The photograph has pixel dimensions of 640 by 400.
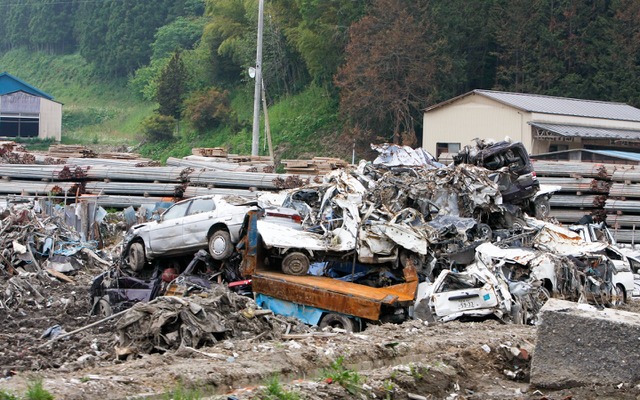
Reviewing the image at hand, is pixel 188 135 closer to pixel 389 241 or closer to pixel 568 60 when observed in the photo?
pixel 568 60

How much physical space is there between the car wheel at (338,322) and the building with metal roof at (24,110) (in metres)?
55.8

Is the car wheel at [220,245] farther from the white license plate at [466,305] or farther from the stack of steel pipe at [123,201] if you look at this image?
the stack of steel pipe at [123,201]

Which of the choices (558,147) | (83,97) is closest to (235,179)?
(558,147)

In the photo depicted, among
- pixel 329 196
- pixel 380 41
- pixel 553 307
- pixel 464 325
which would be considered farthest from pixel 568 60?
pixel 553 307

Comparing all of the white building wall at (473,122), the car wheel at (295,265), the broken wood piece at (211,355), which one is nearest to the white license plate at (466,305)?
the car wheel at (295,265)

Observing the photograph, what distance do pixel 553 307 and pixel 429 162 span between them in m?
12.0

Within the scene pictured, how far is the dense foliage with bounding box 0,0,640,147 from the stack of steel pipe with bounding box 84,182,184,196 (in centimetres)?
2156

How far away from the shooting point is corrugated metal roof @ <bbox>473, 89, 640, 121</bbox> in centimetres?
4403

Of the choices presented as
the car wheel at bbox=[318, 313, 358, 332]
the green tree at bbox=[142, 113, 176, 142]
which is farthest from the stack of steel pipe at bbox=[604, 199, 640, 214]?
the green tree at bbox=[142, 113, 176, 142]

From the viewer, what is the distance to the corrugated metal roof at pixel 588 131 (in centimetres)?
4225

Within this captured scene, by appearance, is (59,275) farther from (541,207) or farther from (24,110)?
(24,110)

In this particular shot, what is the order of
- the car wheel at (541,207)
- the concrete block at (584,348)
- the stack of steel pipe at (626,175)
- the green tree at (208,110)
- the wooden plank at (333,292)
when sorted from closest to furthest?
the concrete block at (584,348) → the wooden plank at (333,292) → the car wheel at (541,207) → the stack of steel pipe at (626,175) → the green tree at (208,110)

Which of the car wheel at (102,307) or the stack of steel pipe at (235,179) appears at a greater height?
the stack of steel pipe at (235,179)

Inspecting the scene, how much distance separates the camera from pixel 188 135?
6869cm
